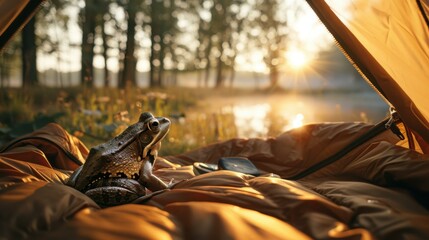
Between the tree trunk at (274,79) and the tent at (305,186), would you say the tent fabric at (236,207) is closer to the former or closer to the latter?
the tent at (305,186)

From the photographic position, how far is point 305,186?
2.70m

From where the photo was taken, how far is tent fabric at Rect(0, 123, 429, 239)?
163cm

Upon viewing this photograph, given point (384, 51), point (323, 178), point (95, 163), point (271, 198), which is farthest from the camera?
point (323, 178)

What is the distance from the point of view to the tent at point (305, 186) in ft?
5.51

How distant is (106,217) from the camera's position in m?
1.72

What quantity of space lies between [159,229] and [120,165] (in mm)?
915

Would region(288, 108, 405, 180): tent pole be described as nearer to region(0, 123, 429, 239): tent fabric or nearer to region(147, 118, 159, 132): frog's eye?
region(0, 123, 429, 239): tent fabric

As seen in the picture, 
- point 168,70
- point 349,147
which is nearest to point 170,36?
point 168,70

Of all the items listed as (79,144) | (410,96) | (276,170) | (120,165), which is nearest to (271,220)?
(120,165)

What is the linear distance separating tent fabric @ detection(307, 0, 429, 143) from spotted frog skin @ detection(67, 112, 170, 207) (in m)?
1.24

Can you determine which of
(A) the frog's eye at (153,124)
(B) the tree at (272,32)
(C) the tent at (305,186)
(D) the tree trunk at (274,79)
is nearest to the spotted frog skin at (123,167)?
(A) the frog's eye at (153,124)

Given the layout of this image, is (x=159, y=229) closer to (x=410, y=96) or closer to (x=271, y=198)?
(x=271, y=198)

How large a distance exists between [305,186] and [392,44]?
1.04 metres

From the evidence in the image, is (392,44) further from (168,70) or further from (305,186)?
(168,70)
